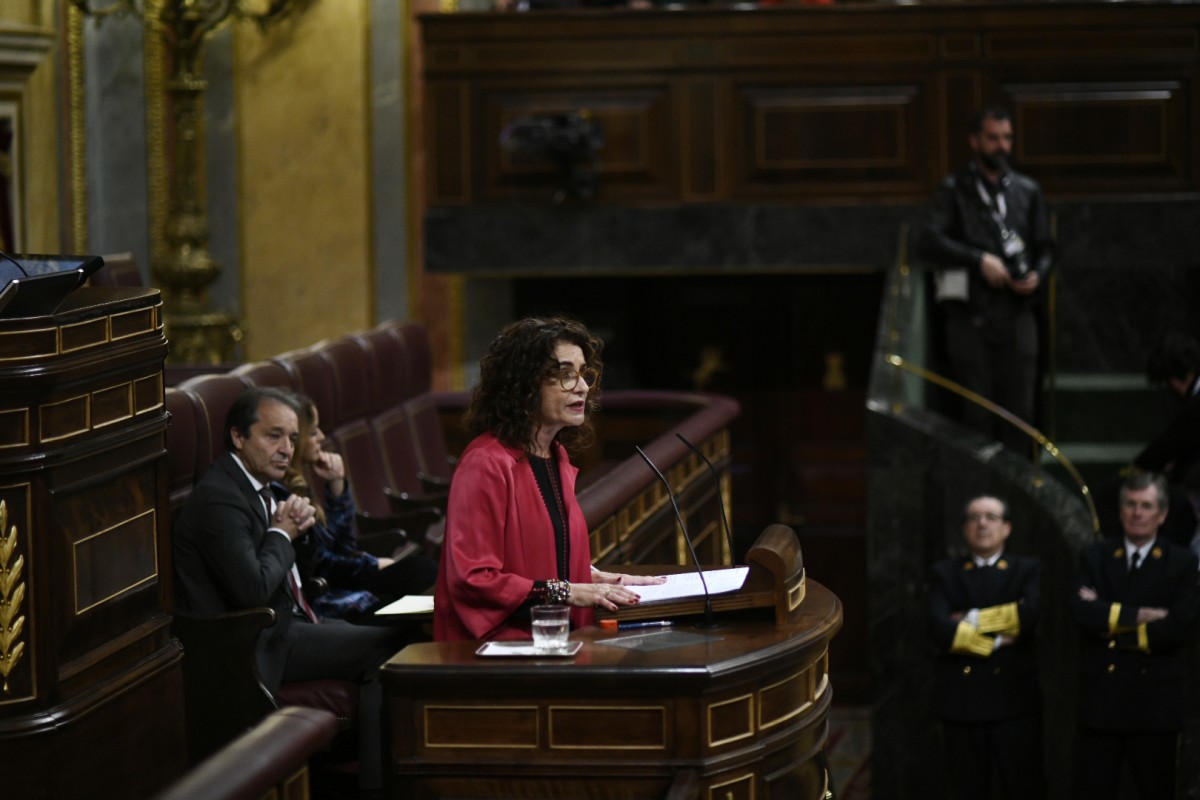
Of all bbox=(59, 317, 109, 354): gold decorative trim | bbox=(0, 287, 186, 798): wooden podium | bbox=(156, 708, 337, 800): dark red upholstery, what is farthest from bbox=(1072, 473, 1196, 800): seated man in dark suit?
bbox=(156, 708, 337, 800): dark red upholstery

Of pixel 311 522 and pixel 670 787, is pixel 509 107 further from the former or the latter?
pixel 670 787

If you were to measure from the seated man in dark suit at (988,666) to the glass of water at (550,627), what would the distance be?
9.95 feet

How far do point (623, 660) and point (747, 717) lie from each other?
259 millimetres

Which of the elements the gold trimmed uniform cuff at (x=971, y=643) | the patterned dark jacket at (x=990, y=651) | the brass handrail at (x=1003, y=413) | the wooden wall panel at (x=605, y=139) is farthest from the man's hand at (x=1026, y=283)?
the wooden wall panel at (x=605, y=139)

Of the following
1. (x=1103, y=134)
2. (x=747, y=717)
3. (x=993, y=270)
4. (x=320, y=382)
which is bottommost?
(x=747, y=717)

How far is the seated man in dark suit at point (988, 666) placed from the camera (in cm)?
590

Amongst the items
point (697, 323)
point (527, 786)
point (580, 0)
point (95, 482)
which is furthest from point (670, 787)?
point (697, 323)

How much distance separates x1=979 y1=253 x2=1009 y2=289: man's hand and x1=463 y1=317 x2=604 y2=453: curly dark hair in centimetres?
371

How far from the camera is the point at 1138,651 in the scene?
5.64 m

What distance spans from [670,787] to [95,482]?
4.08ft

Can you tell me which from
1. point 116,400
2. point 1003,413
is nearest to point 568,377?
point 116,400

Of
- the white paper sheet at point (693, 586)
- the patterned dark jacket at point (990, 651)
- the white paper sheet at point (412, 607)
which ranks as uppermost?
the white paper sheet at point (693, 586)

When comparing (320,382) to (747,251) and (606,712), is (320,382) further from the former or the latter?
(606,712)

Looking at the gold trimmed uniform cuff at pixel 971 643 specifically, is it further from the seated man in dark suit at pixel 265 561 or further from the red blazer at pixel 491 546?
the red blazer at pixel 491 546
